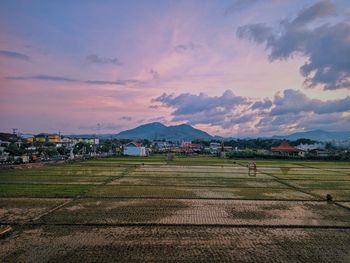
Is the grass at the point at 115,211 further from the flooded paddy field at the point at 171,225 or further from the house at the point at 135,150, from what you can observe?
the house at the point at 135,150

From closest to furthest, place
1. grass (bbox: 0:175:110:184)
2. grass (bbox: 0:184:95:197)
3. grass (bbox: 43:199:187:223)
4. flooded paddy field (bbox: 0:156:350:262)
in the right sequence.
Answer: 1. flooded paddy field (bbox: 0:156:350:262)
2. grass (bbox: 43:199:187:223)
3. grass (bbox: 0:184:95:197)
4. grass (bbox: 0:175:110:184)

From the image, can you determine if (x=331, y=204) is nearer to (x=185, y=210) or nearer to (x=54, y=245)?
(x=185, y=210)

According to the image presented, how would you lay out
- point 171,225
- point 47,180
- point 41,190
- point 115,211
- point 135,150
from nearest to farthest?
1. point 171,225
2. point 115,211
3. point 41,190
4. point 47,180
5. point 135,150

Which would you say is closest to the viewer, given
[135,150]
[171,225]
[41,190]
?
[171,225]

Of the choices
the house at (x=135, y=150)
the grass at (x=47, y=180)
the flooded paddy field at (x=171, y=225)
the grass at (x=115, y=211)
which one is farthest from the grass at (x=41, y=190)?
the house at (x=135, y=150)

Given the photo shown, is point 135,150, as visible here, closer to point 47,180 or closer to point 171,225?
point 47,180

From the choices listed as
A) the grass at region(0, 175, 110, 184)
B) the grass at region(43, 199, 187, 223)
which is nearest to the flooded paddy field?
the grass at region(43, 199, 187, 223)

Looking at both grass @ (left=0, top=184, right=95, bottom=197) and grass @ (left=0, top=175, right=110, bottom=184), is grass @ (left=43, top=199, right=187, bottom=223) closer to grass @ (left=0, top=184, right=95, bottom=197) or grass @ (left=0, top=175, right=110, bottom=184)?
grass @ (left=0, top=184, right=95, bottom=197)

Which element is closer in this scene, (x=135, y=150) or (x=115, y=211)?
(x=115, y=211)

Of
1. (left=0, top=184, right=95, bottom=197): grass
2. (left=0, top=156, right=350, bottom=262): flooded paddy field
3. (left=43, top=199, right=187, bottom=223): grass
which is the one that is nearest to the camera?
(left=0, top=156, right=350, bottom=262): flooded paddy field

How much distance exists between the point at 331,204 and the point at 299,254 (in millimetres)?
9294

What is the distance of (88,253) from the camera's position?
10.0m

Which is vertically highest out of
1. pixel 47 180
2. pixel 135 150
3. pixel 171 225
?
pixel 135 150

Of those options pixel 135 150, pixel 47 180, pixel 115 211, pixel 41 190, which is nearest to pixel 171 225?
pixel 115 211
